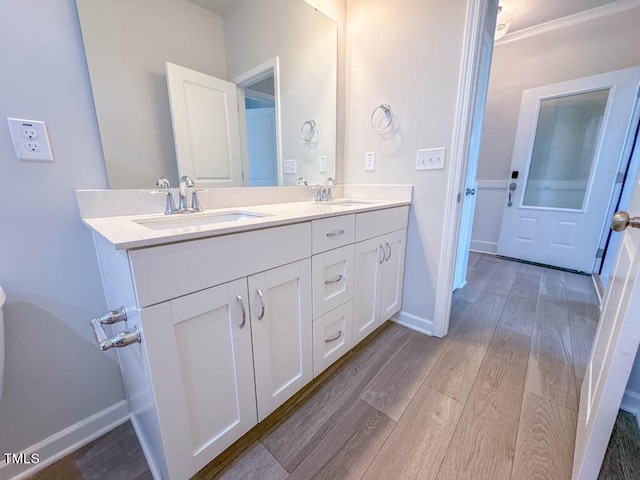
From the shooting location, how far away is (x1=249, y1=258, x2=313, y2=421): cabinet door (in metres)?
0.88

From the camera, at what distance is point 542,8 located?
7.85 feet

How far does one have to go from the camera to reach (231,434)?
0.89 meters

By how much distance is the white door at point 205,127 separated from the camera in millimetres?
1100

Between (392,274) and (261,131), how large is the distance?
1.13m

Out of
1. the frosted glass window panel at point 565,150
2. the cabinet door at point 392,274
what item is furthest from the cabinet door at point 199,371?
the frosted glass window panel at point 565,150

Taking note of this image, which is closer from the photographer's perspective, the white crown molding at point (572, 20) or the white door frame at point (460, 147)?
the white door frame at point (460, 147)

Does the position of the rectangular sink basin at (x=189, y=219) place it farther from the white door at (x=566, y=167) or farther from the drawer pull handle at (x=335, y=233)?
the white door at (x=566, y=167)

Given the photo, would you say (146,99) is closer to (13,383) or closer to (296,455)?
(13,383)

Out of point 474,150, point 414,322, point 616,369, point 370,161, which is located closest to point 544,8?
point 474,150

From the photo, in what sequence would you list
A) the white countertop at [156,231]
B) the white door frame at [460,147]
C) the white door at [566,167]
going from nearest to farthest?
the white countertop at [156,231] → the white door frame at [460,147] → the white door at [566,167]

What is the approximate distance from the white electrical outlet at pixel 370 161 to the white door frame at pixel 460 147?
479 millimetres

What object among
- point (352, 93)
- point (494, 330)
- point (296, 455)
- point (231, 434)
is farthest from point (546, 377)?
point (352, 93)

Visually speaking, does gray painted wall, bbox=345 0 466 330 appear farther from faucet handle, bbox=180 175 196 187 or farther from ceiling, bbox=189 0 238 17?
faucet handle, bbox=180 175 196 187

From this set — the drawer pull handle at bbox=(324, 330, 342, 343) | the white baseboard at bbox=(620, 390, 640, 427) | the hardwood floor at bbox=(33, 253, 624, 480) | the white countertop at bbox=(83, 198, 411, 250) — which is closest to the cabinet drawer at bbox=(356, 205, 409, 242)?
the white countertop at bbox=(83, 198, 411, 250)
